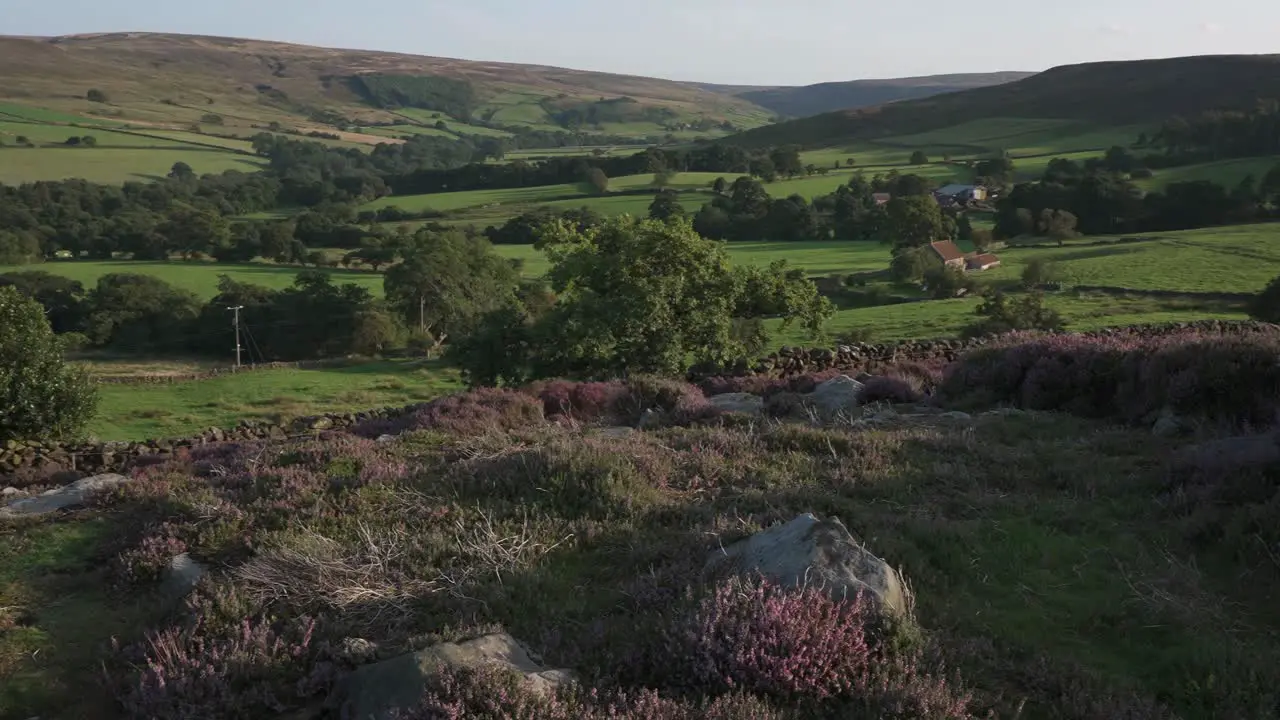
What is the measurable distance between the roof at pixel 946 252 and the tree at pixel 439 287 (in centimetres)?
2890

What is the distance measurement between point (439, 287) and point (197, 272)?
114ft

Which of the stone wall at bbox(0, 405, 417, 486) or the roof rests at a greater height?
the stone wall at bbox(0, 405, 417, 486)

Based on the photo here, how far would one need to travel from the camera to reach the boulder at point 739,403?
13508 millimetres

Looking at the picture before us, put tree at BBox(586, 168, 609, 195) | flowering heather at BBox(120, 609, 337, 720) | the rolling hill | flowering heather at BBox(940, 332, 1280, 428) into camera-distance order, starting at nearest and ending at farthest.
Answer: flowering heather at BBox(120, 609, 337, 720)
flowering heather at BBox(940, 332, 1280, 428)
tree at BBox(586, 168, 609, 195)
the rolling hill

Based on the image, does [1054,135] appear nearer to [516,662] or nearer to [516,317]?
[516,317]

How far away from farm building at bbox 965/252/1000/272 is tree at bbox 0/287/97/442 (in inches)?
2137

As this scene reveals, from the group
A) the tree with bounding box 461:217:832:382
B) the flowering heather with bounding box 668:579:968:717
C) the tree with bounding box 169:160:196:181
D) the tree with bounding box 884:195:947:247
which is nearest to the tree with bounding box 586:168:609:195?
the tree with bounding box 884:195:947:247

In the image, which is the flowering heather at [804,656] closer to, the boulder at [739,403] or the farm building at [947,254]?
the boulder at [739,403]

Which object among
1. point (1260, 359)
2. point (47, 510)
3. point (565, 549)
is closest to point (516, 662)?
point (565, 549)

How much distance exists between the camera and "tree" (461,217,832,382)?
2166cm

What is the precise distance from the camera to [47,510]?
951cm

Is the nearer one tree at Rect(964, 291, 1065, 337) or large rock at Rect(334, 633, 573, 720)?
large rock at Rect(334, 633, 573, 720)

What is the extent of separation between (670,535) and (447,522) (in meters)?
1.82

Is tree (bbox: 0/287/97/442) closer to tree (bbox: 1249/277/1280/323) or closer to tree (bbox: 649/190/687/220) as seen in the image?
tree (bbox: 1249/277/1280/323)
